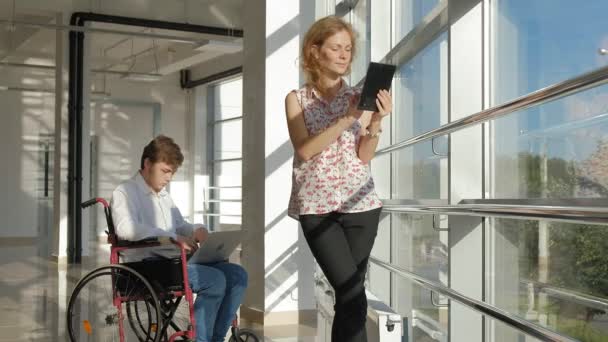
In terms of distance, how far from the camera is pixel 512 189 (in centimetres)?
235

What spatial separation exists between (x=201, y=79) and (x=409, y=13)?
11964 millimetres

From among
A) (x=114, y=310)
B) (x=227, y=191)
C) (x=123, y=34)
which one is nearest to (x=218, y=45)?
(x=123, y=34)

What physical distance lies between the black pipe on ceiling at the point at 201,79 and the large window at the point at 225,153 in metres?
0.29

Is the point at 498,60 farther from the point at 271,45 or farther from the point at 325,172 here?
the point at 271,45

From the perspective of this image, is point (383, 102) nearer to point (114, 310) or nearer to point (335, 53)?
point (335, 53)

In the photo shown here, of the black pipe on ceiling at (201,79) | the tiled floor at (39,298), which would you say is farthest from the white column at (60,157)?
the black pipe on ceiling at (201,79)

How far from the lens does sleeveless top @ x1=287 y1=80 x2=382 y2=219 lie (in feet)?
7.09

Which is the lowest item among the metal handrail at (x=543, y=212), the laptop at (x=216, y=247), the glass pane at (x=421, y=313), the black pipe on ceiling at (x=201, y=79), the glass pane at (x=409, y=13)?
the glass pane at (x=421, y=313)

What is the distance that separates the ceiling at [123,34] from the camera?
11.0m

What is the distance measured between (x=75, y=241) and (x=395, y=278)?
7.54 metres

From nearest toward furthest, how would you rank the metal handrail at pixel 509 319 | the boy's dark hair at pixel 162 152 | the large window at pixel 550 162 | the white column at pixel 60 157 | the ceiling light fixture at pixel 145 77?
the metal handrail at pixel 509 319, the large window at pixel 550 162, the boy's dark hair at pixel 162 152, the white column at pixel 60 157, the ceiling light fixture at pixel 145 77

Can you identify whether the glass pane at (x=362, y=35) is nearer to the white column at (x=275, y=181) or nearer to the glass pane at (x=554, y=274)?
the white column at (x=275, y=181)

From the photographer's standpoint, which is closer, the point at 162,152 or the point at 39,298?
the point at 162,152

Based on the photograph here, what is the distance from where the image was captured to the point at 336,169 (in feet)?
7.25
